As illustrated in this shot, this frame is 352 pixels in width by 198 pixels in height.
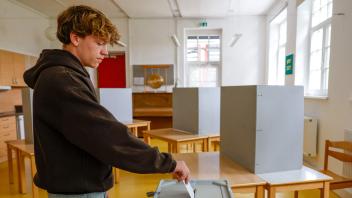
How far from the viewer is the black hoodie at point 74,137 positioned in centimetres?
70

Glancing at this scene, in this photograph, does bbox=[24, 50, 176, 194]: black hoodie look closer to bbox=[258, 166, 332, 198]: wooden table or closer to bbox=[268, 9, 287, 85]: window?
bbox=[258, 166, 332, 198]: wooden table

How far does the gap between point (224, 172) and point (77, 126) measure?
1064 mm

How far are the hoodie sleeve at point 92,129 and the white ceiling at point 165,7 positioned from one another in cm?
472

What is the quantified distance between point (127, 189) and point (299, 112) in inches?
86.6

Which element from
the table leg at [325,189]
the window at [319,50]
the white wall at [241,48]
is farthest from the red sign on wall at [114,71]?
the table leg at [325,189]

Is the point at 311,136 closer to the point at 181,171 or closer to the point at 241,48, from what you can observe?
the point at 181,171

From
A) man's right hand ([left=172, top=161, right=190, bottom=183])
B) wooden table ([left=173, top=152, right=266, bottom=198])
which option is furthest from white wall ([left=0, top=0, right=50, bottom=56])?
man's right hand ([left=172, top=161, right=190, bottom=183])

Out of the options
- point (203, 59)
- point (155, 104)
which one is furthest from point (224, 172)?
point (203, 59)

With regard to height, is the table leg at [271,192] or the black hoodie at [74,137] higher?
the black hoodie at [74,137]

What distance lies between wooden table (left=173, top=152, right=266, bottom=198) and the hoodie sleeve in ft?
2.57

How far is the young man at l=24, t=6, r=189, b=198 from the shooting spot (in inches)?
27.7

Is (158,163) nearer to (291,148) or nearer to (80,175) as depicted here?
(80,175)

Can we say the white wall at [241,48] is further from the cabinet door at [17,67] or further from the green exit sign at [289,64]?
the cabinet door at [17,67]

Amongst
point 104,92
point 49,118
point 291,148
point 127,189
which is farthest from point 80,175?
point 104,92
